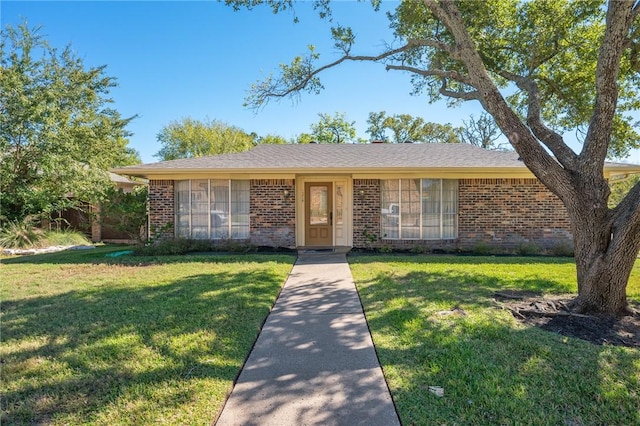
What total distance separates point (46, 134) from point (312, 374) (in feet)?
51.7

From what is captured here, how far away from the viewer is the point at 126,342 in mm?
3748

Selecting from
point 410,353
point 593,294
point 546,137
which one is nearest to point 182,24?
point 546,137

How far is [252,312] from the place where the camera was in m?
4.75

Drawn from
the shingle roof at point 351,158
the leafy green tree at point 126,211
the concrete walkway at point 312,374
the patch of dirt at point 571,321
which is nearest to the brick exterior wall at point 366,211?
the shingle roof at point 351,158

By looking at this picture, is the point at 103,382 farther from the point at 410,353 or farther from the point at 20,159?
the point at 20,159

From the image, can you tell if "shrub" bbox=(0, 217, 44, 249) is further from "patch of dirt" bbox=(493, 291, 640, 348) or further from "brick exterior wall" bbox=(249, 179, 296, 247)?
"patch of dirt" bbox=(493, 291, 640, 348)

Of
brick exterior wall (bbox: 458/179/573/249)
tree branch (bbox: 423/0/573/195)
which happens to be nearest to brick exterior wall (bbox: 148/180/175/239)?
tree branch (bbox: 423/0/573/195)

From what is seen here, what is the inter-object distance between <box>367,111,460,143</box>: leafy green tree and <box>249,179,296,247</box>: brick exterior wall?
2402 cm

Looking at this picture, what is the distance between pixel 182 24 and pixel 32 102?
27.5 ft

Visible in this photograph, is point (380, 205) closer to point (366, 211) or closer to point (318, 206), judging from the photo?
point (366, 211)

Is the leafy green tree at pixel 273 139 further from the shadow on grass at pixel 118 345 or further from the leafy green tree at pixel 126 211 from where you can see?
the shadow on grass at pixel 118 345

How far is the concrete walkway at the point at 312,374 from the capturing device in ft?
8.35

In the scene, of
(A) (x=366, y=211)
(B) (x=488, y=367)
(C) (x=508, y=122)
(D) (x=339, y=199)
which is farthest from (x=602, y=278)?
(D) (x=339, y=199)

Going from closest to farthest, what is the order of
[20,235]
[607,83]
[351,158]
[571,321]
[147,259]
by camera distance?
[571,321] → [607,83] → [147,259] → [351,158] → [20,235]
